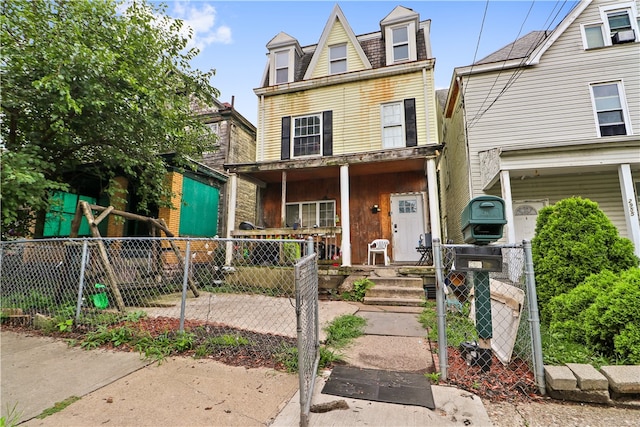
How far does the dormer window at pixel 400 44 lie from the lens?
902cm

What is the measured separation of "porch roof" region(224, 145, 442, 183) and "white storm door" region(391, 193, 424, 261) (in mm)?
968

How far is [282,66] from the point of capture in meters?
10.2

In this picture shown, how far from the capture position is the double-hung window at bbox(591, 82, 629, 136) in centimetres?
732

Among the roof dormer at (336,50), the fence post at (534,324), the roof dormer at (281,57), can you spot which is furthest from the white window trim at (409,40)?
the fence post at (534,324)

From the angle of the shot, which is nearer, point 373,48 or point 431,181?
point 431,181

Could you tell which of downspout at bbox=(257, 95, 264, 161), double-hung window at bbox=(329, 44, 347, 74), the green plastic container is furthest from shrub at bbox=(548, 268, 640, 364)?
double-hung window at bbox=(329, 44, 347, 74)

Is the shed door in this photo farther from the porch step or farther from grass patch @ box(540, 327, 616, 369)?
grass patch @ box(540, 327, 616, 369)

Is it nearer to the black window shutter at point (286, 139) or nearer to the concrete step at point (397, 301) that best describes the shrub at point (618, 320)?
the concrete step at point (397, 301)

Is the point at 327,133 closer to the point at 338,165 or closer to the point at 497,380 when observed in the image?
the point at 338,165

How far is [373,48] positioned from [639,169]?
26.3 ft

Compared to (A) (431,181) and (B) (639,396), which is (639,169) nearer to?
(A) (431,181)

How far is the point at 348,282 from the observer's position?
635 cm

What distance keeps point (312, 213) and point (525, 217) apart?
6233 mm

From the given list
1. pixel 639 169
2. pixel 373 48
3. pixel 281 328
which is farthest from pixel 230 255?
pixel 639 169
